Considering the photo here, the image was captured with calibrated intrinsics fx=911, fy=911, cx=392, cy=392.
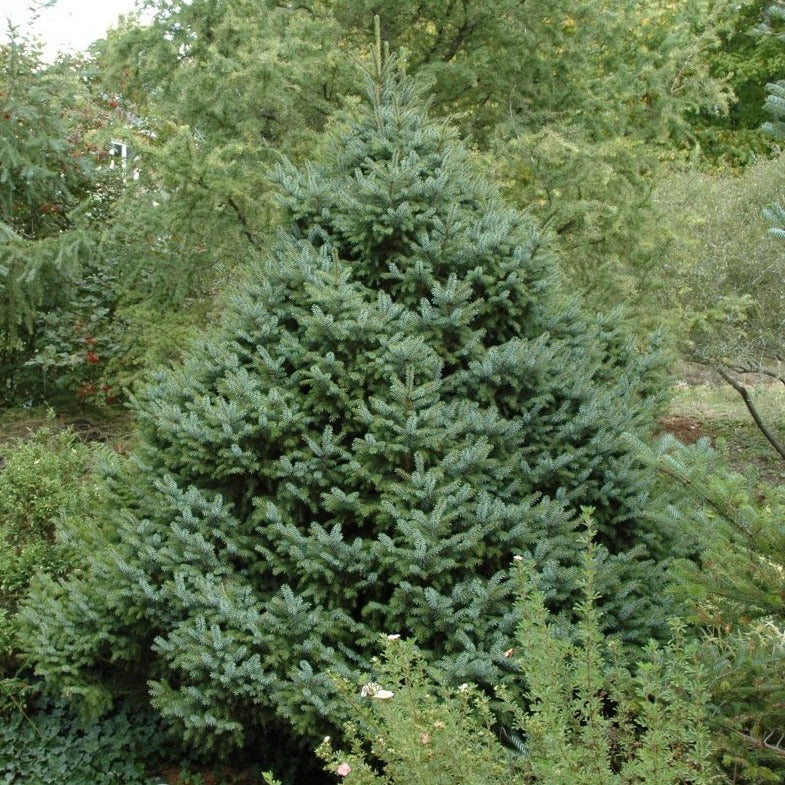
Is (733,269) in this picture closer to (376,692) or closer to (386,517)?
(386,517)

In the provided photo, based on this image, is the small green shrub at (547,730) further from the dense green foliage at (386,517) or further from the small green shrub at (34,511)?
the small green shrub at (34,511)

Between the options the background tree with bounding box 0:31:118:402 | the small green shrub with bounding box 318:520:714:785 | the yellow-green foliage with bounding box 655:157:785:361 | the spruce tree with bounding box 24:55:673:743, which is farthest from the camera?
the yellow-green foliage with bounding box 655:157:785:361

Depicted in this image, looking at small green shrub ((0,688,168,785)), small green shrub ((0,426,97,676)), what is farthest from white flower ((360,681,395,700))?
small green shrub ((0,426,97,676))

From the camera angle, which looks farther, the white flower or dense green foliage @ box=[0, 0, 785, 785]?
dense green foliage @ box=[0, 0, 785, 785]

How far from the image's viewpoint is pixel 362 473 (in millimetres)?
3779

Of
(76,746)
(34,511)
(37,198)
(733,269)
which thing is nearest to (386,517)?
(76,746)

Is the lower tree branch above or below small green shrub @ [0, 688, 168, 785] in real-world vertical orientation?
below

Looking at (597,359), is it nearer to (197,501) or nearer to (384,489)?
(384,489)

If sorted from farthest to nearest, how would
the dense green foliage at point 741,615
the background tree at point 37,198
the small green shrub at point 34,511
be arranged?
the background tree at point 37,198 < the small green shrub at point 34,511 < the dense green foliage at point 741,615

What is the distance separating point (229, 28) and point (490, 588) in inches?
243

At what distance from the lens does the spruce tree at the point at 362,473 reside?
3629mm

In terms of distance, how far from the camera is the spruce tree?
3.63 m

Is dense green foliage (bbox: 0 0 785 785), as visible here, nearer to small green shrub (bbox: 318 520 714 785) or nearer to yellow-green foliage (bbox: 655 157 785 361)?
small green shrub (bbox: 318 520 714 785)

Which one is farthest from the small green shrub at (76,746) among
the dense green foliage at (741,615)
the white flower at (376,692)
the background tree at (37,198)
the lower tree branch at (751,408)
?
the lower tree branch at (751,408)
